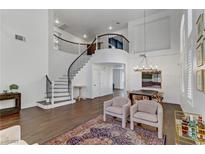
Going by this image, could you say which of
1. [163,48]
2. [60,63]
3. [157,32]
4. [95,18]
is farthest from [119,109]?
[95,18]

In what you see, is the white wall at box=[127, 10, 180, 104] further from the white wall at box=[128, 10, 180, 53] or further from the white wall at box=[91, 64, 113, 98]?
the white wall at box=[91, 64, 113, 98]

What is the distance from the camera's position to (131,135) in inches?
116

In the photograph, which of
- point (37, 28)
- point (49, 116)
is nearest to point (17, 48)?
point (37, 28)

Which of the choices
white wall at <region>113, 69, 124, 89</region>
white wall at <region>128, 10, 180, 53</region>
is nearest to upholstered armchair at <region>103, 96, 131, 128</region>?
white wall at <region>128, 10, 180, 53</region>

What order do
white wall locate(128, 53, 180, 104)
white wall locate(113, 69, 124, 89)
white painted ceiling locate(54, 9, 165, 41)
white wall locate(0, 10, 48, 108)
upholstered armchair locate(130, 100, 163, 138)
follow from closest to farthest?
1. upholstered armchair locate(130, 100, 163, 138)
2. white wall locate(0, 10, 48, 108)
3. white wall locate(128, 53, 180, 104)
4. white painted ceiling locate(54, 9, 165, 41)
5. white wall locate(113, 69, 124, 89)

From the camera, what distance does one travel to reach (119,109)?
363cm

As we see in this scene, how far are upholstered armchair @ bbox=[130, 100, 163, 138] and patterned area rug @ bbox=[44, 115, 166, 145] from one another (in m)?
0.25

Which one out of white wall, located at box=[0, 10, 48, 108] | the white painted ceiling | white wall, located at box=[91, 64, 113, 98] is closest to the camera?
white wall, located at box=[0, 10, 48, 108]

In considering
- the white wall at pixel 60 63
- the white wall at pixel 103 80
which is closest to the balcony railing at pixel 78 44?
the white wall at pixel 60 63

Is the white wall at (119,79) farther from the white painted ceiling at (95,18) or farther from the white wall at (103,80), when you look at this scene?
the white painted ceiling at (95,18)

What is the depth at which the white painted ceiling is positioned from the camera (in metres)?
7.09

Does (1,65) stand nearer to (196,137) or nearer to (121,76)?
(196,137)

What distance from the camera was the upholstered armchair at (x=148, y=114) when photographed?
2902 mm

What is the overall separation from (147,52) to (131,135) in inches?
232
